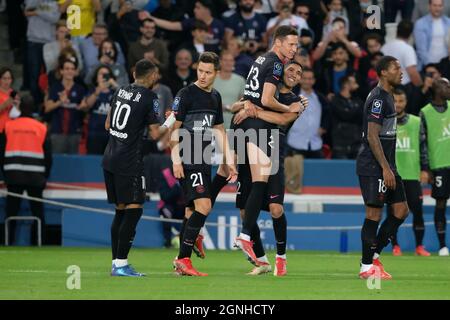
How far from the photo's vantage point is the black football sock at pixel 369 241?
13469 millimetres

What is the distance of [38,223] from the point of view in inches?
787

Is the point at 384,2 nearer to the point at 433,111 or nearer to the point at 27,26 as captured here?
the point at 433,111

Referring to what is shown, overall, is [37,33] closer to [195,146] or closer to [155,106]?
[155,106]

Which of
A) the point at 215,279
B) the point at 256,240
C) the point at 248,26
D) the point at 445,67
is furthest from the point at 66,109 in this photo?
the point at 215,279

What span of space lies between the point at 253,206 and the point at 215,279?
3.24 ft

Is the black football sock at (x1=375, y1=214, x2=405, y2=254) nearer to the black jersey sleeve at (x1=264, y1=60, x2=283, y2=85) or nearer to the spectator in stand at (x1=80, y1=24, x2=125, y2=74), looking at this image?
the black jersey sleeve at (x1=264, y1=60, x2=283, y2=85)

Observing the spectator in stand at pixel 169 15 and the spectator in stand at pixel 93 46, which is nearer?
the spectator in stand at pixel 93 46

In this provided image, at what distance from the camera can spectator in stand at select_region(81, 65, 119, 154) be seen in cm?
2048

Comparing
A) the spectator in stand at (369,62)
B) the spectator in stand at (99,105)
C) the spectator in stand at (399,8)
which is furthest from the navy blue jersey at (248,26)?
the spectator in stand at (99,105)

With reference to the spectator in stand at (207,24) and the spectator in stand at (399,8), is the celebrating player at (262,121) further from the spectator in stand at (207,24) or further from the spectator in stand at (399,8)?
the spectator in stand at (399,8)

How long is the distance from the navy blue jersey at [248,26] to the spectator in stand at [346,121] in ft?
6.76

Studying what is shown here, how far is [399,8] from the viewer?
23328 millimetres
